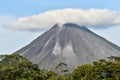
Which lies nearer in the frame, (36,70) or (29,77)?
(29,77)

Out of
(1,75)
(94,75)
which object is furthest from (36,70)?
(94,75)

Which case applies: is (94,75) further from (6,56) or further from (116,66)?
(6,56)

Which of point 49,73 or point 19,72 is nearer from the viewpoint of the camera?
point 19,72

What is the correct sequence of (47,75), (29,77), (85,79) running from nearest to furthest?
(85,79), (29,77), (47,75)

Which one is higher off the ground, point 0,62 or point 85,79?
point 0,62

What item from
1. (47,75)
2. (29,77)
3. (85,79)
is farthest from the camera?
(47,75)

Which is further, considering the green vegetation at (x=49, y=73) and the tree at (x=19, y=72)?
the tree at (x=19, y=72)

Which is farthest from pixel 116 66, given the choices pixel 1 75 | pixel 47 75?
pixel 1 75

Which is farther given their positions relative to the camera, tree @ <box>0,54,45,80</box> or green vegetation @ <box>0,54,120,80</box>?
tree @ <box>0,54,45,80</box>
